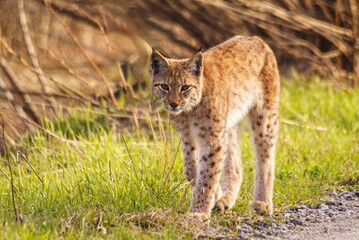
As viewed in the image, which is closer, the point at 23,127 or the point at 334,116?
the point at 23,127

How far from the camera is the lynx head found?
4.36 m

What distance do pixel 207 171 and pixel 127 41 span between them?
4.67 meters

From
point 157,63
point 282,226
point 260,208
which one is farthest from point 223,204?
point 157,63

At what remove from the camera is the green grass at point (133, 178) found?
3768mm

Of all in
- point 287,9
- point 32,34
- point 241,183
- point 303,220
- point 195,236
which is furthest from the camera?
point 287,9

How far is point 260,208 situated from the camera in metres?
4.49

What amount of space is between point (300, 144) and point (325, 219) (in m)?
1.91

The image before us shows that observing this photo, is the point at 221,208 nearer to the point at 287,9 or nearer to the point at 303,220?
the point at 303,220

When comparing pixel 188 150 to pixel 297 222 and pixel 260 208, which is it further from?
pixel 297 222

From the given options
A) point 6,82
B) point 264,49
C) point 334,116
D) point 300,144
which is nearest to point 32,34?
point 6,82

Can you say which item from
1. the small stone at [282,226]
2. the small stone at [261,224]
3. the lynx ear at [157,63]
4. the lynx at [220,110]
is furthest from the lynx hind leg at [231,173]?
the lynx ear at [157,63]

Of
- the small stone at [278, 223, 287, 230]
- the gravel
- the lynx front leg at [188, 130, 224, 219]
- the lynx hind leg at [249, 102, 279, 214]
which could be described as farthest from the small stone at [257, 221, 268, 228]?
the lynx hind leg at [249, 102, 279, 214]

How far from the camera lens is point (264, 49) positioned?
5.32 metres

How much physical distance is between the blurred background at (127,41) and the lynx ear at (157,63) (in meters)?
1.96
